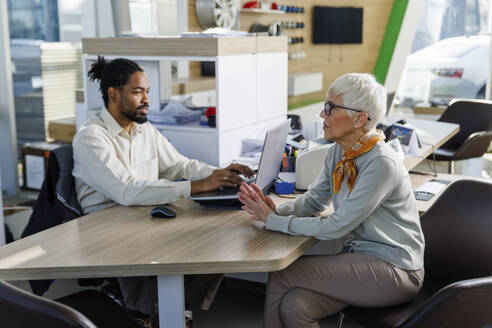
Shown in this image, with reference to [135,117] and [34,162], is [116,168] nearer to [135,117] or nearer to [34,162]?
[135,117]

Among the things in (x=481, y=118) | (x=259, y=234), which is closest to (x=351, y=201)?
(x=259, y=234)

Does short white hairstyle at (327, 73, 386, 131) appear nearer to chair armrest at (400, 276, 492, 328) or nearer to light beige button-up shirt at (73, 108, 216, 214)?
chair armrest at (400, 276, 492, 328)

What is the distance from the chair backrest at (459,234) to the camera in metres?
2.39

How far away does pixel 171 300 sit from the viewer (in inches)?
80.3

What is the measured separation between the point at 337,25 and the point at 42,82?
15.0 ft

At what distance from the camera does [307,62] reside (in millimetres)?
8727

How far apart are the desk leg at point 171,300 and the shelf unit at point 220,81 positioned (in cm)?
140

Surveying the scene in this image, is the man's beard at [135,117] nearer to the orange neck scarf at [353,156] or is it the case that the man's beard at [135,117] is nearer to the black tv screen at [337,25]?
the orange neck scarf at [353,156]

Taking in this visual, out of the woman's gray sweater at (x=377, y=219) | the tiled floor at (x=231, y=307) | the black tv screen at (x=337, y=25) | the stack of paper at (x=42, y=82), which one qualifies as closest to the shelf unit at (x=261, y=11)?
the black tv screen at (x=337, y=25)

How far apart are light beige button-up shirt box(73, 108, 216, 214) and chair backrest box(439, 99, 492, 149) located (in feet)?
11.7

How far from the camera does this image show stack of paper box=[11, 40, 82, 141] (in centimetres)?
569

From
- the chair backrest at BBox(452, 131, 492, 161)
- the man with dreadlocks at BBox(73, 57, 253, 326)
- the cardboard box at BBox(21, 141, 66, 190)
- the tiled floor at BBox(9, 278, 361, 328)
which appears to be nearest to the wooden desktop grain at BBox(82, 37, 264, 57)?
the man with dreadlocks at BBox(73, 57, 253, 326)

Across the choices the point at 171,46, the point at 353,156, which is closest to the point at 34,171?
the point at 171,46

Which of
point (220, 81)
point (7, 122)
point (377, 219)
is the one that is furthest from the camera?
point (7, 122)
